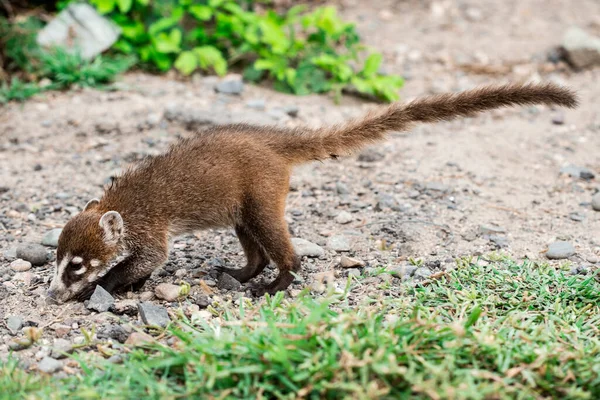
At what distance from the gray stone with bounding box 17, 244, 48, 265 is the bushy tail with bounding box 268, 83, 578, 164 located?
1.92 metres

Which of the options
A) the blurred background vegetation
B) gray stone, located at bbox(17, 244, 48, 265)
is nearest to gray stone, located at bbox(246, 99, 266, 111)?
the blurred background vegetation

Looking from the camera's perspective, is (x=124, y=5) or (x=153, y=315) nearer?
(x=153, y=315)

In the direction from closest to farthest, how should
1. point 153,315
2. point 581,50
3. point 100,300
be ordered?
1. point 153,315
2. point 100,300
3. point 581,50

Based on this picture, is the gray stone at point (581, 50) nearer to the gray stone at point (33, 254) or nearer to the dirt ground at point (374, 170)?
the dirt ground at point (374, 170)

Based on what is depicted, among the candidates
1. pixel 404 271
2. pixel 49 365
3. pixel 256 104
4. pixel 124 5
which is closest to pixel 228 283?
pixel 404 271

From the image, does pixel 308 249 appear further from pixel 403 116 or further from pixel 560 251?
pixel 560 251

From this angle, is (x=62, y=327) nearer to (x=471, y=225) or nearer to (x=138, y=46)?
(x=471, y=225)

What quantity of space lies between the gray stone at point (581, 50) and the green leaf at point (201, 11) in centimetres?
458

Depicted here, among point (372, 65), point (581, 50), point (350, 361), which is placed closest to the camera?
point (350, 361)

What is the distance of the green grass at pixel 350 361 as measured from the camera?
344cm

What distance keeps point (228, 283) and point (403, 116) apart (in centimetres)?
172

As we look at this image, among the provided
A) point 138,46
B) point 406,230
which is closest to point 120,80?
point 138,46

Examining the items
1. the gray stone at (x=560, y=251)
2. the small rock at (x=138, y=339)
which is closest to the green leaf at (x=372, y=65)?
the gray stone at (x=560, y=251)

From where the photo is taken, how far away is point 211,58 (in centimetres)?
888
